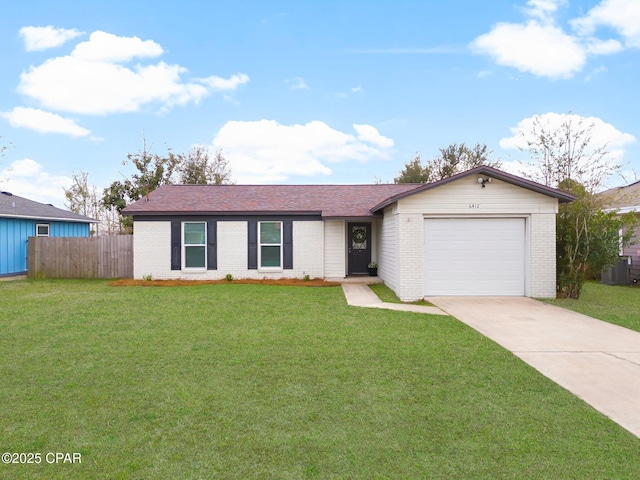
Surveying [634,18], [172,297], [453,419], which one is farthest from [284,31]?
[453,419]

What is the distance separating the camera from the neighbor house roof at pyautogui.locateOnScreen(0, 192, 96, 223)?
56.8 feet

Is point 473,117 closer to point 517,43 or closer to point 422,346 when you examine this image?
point 517,43

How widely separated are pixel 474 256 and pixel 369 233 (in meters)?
5.40

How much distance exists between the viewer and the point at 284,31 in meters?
15.0

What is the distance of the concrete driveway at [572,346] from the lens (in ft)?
13.8

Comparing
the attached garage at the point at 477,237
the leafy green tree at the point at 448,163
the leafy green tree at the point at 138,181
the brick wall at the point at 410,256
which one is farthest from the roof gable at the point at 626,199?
the leafy green tree at the point at 138,181

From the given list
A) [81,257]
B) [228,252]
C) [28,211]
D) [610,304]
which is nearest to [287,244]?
[228,252]

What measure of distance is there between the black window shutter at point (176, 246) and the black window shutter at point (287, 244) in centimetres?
374

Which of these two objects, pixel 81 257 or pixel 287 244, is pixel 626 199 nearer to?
pixel 287 244

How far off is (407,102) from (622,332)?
1340 cm

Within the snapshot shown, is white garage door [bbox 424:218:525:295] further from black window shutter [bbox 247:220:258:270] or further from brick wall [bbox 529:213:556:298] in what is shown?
black window shutter [bbox 247:220:258:270]

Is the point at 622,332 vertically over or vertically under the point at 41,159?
under

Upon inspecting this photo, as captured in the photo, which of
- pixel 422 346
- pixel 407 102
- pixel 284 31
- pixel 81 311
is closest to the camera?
pixel 422 346

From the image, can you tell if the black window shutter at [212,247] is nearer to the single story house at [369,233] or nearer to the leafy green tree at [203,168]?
the single story house at [369,233]
